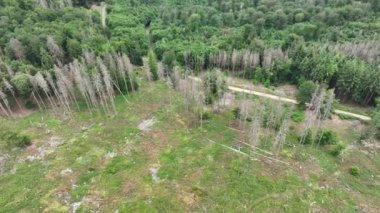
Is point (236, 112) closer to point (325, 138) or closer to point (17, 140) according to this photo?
point (325, 138)

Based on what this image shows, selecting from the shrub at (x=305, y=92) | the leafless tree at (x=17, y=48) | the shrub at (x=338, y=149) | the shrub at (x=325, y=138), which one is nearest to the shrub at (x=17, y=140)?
the leafless tree at (x=17, y=48)

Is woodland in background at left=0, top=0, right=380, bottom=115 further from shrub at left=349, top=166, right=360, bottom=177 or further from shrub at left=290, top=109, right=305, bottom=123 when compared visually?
shrub at left=349, top=166, right=360, bottom=177

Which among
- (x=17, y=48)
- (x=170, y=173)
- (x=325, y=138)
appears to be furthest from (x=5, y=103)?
(x=325, y=138)

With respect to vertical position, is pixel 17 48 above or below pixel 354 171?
above

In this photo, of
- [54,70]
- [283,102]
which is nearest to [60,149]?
[54,70]

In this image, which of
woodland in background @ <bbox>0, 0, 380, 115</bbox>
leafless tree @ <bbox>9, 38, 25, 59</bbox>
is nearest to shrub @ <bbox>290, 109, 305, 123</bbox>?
woodland in background @ <bbox>0, 0, 380, 115</bbox>

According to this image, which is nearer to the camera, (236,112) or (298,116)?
(236,112)
